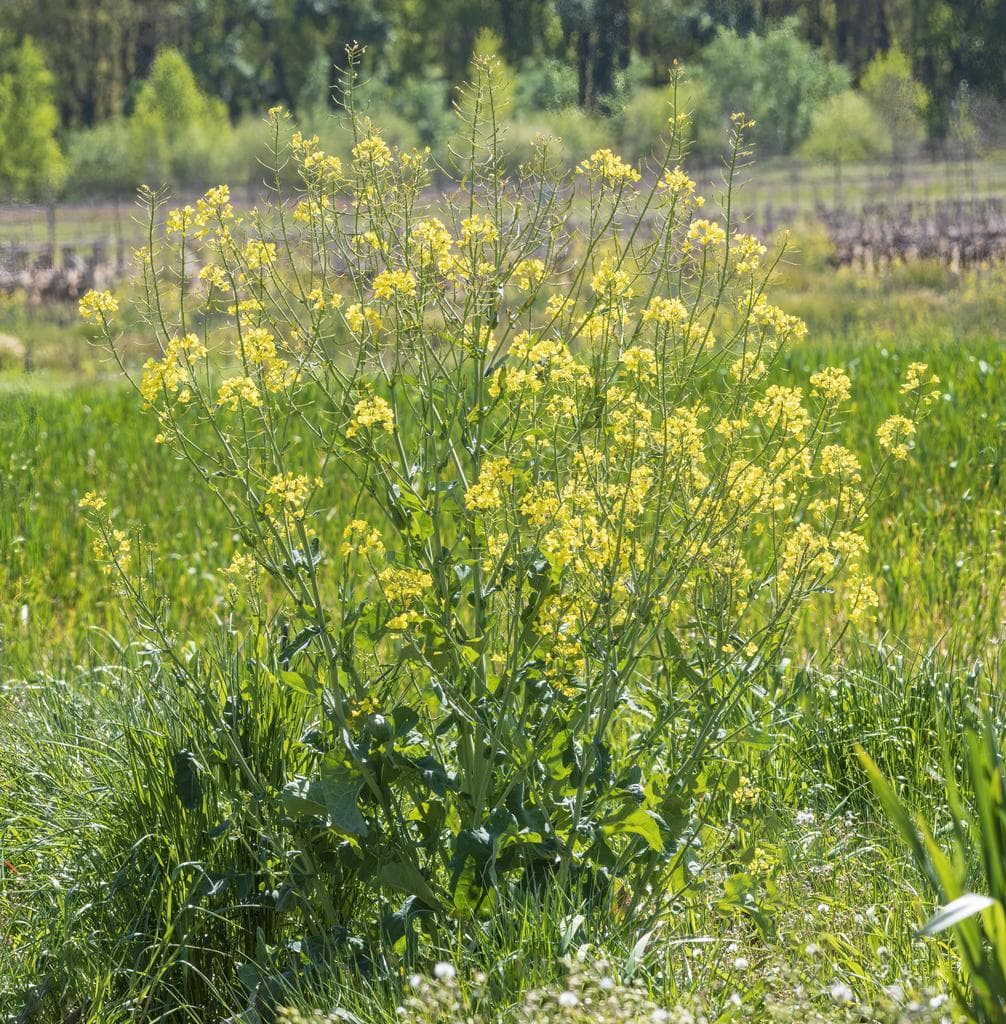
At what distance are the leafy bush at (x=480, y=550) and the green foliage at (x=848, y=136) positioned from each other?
37.2 meters

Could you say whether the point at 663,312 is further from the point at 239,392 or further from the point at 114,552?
the point at 114,552

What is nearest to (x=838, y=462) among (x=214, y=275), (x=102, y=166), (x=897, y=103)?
(x=214, y=275)

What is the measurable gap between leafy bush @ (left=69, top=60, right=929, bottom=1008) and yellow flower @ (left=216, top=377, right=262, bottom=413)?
1cm

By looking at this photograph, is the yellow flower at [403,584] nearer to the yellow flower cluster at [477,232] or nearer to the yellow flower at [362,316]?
the yellow flower at [362,316]

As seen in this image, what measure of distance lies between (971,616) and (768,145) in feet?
143

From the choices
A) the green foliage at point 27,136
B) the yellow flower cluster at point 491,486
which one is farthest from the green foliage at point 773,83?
the yellow flower cluster at point 491,486

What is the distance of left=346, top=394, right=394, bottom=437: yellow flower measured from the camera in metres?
2.30

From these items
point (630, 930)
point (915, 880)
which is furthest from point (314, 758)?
point (915, 880)

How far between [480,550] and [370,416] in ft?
1.32

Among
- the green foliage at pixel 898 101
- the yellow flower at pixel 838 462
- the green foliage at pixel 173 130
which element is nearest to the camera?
the yellow flower at pixel 838 462

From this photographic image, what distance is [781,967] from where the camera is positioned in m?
2.21

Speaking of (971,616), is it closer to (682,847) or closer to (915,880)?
(915,880)

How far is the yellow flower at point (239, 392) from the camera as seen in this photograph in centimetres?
239

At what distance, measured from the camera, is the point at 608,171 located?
251 cm
